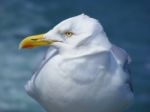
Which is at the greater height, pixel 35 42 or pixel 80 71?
pixel 35 42

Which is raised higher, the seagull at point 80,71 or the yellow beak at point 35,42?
the yellow beak at point 35,42

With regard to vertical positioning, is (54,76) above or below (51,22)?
below

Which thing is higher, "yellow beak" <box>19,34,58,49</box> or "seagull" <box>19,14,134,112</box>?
"yellow beak" <box>19,34,58,49</box>

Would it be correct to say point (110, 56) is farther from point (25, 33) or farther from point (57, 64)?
point (25, 33)

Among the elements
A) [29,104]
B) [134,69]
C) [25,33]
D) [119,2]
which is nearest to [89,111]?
[29,104]

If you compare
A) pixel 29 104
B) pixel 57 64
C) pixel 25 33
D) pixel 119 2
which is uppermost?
Answer: pixel 119 2

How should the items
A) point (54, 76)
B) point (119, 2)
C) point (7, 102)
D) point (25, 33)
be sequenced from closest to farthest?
point (54, 76), point (7, 102), point (25, 33), point (119, 2)
